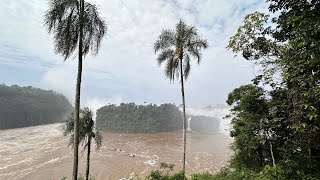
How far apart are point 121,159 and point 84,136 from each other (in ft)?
63.3

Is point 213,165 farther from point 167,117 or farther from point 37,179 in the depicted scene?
point 167,117

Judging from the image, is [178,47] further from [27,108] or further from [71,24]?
[27,108]

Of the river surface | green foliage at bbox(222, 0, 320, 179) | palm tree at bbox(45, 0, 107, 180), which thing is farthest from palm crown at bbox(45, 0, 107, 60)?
the river surface

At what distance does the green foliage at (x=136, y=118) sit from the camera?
206ft

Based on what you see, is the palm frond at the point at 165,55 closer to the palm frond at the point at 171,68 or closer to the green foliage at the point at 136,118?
the palm frond at the point at 171,68

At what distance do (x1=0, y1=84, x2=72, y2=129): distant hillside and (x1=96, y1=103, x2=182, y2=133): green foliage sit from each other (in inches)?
986

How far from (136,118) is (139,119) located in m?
0.73

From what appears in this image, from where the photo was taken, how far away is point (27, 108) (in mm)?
81562

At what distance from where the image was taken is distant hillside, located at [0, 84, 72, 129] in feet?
242

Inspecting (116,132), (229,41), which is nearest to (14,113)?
(116,132)

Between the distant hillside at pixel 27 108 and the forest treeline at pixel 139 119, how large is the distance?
25051 mm

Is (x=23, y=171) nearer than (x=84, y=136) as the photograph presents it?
No

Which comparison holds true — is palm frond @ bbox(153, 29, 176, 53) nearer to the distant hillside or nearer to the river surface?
the river surface

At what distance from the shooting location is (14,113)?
75.6 meters
